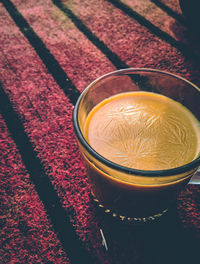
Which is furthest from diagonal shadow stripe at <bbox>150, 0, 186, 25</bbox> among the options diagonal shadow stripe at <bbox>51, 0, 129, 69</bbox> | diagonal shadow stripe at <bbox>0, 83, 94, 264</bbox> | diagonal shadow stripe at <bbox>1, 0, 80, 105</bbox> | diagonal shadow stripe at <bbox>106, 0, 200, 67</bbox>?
diagonal shadow stripe at <bbox>0, 83, 94, 264</bbox>

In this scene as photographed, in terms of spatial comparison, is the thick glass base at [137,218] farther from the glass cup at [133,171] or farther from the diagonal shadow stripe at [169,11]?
the diagonal shadow stripe at [169,11]

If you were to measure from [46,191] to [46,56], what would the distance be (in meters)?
0.56

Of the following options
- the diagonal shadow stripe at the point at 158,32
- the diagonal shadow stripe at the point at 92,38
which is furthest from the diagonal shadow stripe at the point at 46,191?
the diagonal shadow stripe at the point at 158,32

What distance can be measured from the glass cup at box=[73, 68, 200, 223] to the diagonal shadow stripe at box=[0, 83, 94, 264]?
0.31 ft

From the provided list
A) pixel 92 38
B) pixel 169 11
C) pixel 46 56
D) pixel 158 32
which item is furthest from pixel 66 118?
pixel 169 11

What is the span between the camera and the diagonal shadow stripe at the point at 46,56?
2.50 ft

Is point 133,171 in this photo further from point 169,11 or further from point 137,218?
point 169,11

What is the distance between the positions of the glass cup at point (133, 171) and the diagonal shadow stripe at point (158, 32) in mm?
420

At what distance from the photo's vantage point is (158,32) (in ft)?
3.16

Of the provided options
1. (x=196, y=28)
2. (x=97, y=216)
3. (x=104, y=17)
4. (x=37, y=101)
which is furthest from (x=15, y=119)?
(x=196, y=28)

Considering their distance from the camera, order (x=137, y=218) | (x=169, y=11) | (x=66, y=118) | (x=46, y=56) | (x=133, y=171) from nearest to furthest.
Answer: (x=133, y=171) < (x=137, y=218) < (x=66, y=118) < (x=46, y=56) < (x=169, y=11)

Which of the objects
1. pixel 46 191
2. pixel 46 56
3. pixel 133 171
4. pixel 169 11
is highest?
pixel 169 11

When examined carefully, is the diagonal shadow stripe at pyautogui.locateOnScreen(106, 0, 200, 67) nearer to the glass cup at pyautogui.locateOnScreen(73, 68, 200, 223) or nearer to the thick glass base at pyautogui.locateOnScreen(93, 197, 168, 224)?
the glass cup at pyautogui.locateOnScreen(73, 68, 200, 223)

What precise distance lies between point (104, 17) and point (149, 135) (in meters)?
0.83
